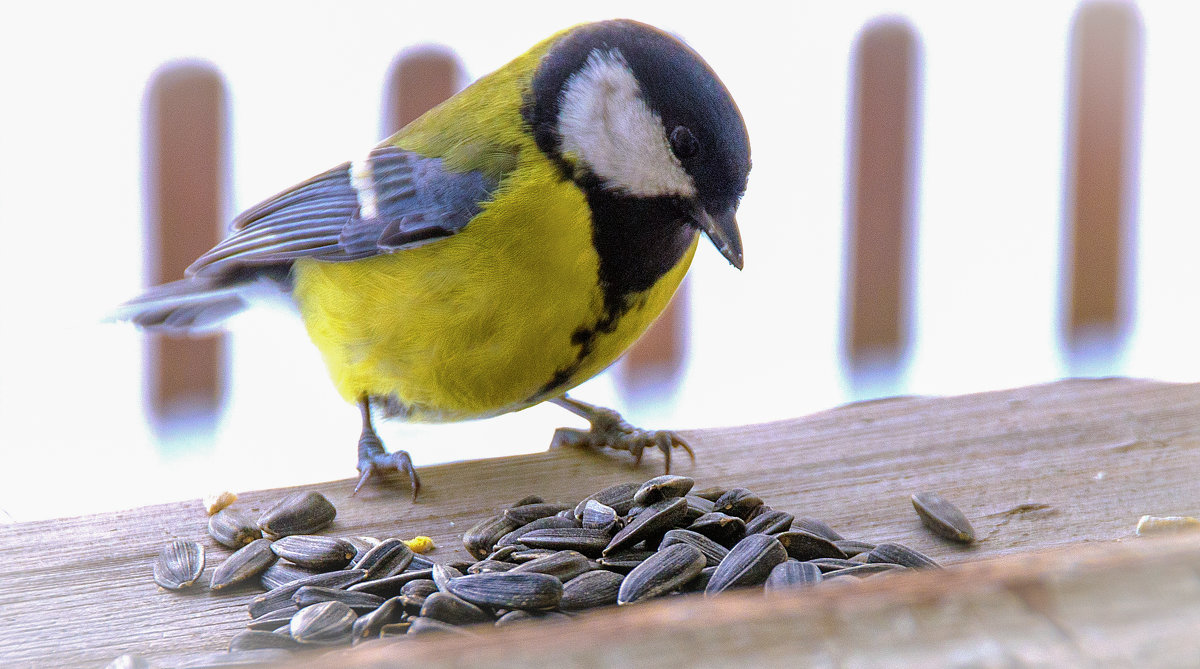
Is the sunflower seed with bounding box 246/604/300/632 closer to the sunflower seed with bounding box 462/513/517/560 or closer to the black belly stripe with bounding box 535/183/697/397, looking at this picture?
the sunflower seed with bounding box 462/513/517/560

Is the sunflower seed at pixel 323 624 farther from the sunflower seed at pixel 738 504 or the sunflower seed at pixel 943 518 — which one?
the sunflower seed at pixel 943 518

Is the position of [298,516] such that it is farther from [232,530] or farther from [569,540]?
[569,540]

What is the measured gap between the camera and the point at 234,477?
3.24 m

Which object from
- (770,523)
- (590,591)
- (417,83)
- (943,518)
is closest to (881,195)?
(417,83)

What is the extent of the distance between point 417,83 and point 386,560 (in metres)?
2.03

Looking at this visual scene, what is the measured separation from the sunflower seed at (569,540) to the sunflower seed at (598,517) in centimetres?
2

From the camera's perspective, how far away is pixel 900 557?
1364mm

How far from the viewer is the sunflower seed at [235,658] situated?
1084 mm

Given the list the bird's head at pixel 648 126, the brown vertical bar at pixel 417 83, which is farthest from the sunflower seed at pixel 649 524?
the brown vertical bar at pixel 417 83

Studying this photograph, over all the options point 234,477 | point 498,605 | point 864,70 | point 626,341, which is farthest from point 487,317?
point 864,70

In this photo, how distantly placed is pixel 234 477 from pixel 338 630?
2.20 metres

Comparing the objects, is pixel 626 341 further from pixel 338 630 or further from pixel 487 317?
pixel 338 630

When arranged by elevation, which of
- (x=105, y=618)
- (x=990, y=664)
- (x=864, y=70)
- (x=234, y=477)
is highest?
(x=864, y=70)

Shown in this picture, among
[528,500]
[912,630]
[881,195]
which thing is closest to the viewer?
[912,630]
